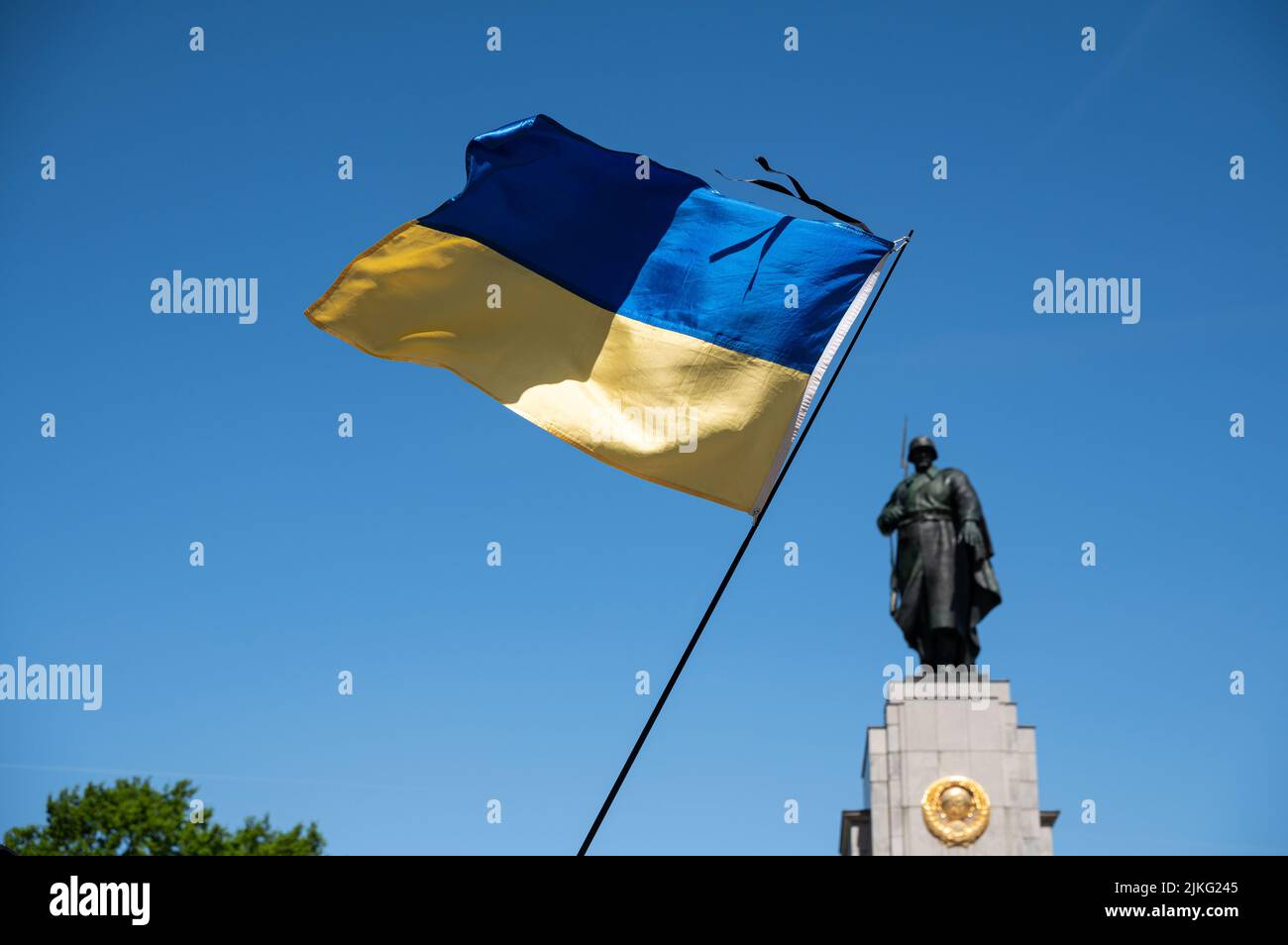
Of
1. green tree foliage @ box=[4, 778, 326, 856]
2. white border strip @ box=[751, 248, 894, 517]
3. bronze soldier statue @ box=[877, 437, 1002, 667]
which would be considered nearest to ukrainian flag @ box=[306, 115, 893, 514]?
white border strip @ box=[751, 248, 894, 517]

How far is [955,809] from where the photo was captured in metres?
18.6

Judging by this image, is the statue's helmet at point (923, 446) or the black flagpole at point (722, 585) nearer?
the black flagpole at point (722, 585)

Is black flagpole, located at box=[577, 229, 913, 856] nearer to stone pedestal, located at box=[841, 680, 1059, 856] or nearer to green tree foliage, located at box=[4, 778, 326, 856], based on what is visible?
stone pedestal, located at box=[841, 680, 1059, 856]

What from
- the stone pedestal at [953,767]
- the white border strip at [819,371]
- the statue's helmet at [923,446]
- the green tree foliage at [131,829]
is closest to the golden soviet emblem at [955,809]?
the stone pedestal at [953,767]

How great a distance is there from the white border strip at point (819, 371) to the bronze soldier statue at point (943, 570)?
19.5 ft

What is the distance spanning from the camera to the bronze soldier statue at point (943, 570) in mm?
19875

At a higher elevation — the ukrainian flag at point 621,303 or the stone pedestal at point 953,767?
the ukrainian flag at point 621,303

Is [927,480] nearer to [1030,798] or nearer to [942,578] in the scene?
[942,578]

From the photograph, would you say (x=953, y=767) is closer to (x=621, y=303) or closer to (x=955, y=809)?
(x=955, y=809)

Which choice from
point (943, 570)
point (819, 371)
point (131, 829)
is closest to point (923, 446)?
point (943, 570)

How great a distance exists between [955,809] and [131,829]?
128 feet

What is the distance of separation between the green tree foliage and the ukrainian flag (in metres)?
39.4

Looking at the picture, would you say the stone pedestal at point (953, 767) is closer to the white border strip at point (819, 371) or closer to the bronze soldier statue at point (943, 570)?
the bronze soldier statue at point (943, 570)
